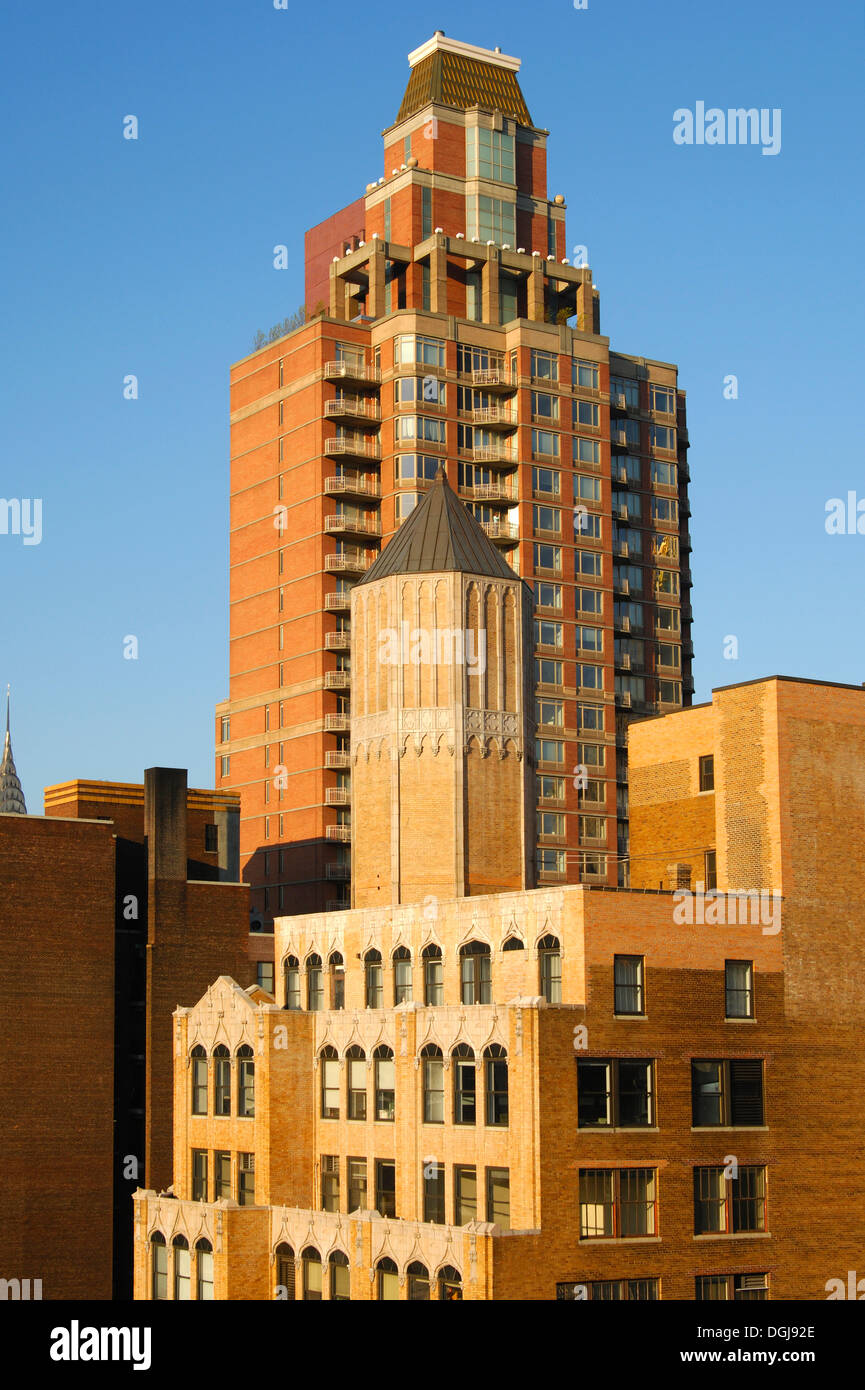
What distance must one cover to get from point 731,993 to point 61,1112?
32493 mm

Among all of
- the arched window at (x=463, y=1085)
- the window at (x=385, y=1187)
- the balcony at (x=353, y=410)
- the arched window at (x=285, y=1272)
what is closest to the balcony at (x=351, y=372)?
the balcony at (x=353, y=410)

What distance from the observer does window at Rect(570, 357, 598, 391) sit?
128 meters

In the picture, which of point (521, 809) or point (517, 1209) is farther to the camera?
point (521, 809)

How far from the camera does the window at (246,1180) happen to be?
72000 millimetres

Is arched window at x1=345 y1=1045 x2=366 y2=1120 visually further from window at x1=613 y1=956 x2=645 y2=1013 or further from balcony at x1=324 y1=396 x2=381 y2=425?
balcony at x1=324 y1=396 x2=381 y2=425

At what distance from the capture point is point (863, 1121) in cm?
6494

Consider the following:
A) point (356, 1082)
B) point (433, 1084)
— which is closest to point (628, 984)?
point (433, 1084)

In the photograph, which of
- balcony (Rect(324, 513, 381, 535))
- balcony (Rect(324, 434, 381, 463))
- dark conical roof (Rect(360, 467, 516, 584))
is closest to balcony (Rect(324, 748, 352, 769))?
balcony (Rect(324, 513, 381, 535))

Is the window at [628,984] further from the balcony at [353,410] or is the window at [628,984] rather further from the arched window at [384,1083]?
the balcony at [353,410]

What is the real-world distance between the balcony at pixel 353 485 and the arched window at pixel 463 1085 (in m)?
63.2
